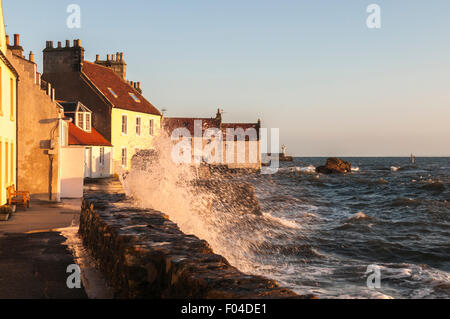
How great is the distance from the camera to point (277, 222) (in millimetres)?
21156

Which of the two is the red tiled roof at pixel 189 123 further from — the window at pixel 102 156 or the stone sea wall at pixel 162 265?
the stone sea wall at pixel 162 265

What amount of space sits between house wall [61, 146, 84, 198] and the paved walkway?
19.3 ft

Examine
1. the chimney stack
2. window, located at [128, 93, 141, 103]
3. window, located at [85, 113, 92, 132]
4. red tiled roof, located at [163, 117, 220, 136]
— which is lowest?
window, located at [85, 113, 92, 132]

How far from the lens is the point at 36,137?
18828 mm

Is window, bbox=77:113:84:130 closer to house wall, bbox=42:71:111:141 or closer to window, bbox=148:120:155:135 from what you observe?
house wall, bbox=42:71:111:141

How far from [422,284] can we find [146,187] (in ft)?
28.2

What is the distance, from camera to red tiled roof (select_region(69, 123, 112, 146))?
89.4 ft

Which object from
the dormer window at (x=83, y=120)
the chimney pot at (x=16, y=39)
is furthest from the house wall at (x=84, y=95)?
the chimney pot at (x=16, y=39)

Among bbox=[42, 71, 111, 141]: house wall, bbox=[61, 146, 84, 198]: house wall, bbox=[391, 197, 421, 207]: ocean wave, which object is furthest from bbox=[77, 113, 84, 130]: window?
bbox=[391, 197, 421, 207]: ocean wave

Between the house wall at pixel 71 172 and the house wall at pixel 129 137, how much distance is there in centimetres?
1319

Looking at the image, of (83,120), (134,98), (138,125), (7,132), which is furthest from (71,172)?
(134,98)

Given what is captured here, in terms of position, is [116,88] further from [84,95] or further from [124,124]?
[84,95]

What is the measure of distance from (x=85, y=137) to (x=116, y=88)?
9.08 metres

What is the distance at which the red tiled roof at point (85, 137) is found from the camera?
27.3 metres
